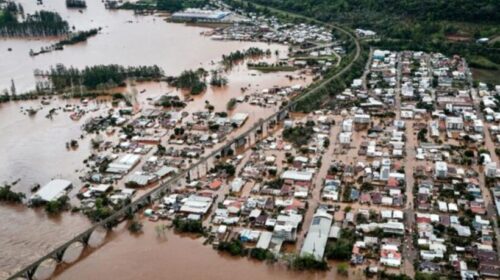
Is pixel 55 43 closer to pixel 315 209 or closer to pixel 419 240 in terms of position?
pixel 315 209

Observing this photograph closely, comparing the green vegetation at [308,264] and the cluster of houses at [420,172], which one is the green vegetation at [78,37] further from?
the green vegetation at [308,264]

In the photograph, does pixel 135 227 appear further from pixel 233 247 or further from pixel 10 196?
pixel 10 196

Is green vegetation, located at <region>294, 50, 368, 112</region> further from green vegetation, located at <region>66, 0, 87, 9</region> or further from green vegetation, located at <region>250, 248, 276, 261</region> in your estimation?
green vegetation, located at <region>66, 0, 87, 9</region>

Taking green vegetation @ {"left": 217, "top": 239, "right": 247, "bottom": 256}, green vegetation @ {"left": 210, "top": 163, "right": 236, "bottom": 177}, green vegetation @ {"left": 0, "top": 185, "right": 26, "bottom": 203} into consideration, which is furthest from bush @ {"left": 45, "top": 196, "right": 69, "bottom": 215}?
green vegetation @ {"left": 217, "top": 239, "right": 247, "bottom": 256}

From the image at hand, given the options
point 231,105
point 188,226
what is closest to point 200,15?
point 231,105

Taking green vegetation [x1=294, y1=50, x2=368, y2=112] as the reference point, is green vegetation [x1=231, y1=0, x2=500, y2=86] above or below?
above

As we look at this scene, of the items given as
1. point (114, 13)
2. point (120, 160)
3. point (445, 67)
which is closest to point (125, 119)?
point (120, 160)
